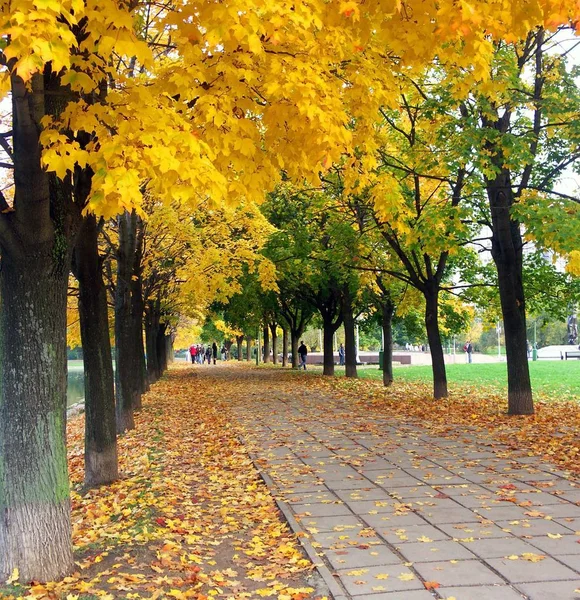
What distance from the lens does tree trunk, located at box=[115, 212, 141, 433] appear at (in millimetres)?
11321

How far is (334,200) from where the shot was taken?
1761cm

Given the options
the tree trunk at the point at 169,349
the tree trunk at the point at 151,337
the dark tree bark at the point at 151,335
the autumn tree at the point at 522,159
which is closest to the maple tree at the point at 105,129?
the autumn tree at the point at 522,159

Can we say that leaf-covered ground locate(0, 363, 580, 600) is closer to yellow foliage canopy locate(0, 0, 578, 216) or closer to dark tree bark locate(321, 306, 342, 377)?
yellow foliage canopy locate(0, 0, 578, 216)

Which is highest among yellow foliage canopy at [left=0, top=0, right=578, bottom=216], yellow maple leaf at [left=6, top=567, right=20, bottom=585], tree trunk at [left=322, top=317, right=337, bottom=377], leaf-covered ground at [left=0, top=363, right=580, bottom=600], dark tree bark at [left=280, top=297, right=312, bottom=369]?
yellow foliage canopy at [left=0, top=0, right=578, bottom=216]

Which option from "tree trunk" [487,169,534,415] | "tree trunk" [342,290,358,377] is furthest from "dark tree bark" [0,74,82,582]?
"tree trunk" [342,290,358,377]

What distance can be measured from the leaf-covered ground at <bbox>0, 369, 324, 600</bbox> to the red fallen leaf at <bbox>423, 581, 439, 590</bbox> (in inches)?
27.2

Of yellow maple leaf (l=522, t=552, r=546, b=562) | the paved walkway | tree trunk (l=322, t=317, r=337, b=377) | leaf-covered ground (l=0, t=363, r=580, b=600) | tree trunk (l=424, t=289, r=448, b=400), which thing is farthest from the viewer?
tree trunk (l=322, t=317, r=337, b=377)

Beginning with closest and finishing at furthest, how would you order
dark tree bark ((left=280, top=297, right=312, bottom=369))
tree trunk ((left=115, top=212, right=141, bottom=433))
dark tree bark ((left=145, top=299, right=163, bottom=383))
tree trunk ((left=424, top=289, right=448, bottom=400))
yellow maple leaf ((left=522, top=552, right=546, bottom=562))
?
A: yellow maple leaf ((left=522, top=552, right=546, bottom=562))
tree trunk ((left=115, top=212, right=141, bottom=433))
tree trunk ((left=424, top=289, right=448, bottom=400))
dark tree bark ((left=145, top=299, right=163, bottom=383))
dark tree bark ((left=280, top=297, right=312, bottom=369))

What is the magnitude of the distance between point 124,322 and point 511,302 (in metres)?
7.43

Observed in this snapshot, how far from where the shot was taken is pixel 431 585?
399 cm

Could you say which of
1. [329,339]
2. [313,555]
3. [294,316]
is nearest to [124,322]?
[313,555]

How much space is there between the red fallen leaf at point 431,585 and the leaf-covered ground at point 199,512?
72 centimetres

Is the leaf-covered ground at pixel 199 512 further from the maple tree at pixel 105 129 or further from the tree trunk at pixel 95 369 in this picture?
the maple tree at pixel 105 129

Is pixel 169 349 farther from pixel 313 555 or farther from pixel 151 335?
pixel 313 555
